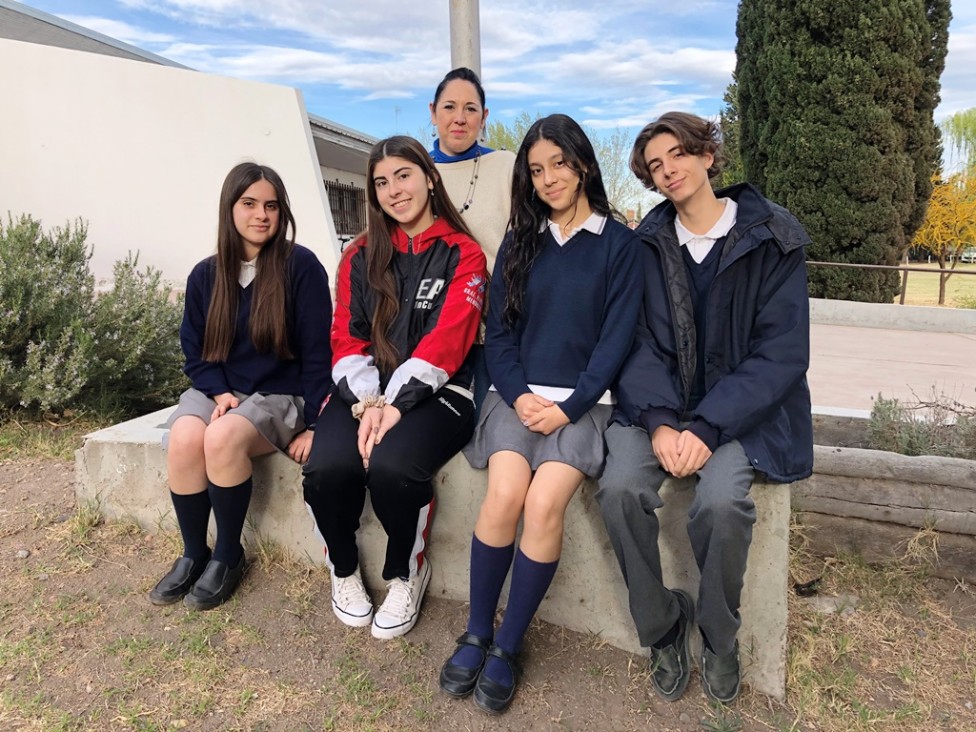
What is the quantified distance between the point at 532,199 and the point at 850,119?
872 cm

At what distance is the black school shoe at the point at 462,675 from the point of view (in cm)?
200

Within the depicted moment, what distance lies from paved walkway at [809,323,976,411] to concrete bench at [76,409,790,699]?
2289mm

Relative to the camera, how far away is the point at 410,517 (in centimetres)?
222

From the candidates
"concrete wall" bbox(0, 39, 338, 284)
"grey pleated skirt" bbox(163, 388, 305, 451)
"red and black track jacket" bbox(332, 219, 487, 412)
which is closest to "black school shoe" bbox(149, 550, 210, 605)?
"grey pleated skirt" bbox(163, 388, 305, 451)

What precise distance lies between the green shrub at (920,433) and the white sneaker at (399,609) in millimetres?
2107

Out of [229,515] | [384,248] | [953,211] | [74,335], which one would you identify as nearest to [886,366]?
[384,248]

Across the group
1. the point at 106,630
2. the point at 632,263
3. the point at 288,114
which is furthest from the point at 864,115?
the point at 106,630

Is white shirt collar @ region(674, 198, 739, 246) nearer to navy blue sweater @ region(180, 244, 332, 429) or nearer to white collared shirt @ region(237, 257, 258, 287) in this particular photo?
navy blue sweater @ region(180, 244, 332, 429)

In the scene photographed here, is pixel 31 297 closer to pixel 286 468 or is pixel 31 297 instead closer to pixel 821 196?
pixel 286 468

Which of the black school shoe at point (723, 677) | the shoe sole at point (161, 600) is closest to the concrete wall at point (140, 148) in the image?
the shoe sole at point (161, 600)

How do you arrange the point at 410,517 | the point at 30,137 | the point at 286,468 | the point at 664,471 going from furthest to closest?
the point at 30,137 → the point at 286,468 → the point at 410,517 → the point at 664,471

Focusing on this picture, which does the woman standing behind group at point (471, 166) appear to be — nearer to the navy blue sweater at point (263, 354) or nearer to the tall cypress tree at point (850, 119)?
the navy blue sweater at point (263, 354)

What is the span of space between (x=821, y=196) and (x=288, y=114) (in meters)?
7.25

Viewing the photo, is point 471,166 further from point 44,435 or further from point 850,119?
point 850,119
